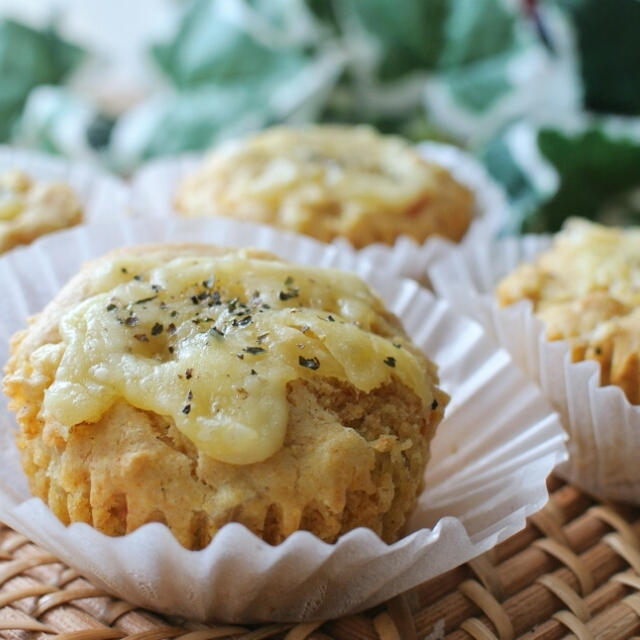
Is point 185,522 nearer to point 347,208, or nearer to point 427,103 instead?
point 347,208

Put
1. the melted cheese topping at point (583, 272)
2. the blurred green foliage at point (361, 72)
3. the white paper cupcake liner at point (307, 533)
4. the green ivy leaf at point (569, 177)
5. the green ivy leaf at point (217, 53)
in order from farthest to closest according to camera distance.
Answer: the green ivy leaf at point (217, 53)
the blurred green foliage at point (361, 72)
the green ivy leaf at point (569, 177)
the melted cheese topping at point (583, 272)
the white paper cupcake liner at point (307, 533)

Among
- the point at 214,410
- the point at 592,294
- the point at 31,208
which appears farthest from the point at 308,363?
the point at 31,208

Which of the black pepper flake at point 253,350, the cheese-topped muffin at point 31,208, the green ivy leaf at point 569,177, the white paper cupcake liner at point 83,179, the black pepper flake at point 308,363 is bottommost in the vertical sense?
the green ivy leaf at point 569,177

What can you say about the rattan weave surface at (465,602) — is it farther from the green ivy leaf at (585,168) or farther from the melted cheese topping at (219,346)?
the green ivy leaf at (585,168)

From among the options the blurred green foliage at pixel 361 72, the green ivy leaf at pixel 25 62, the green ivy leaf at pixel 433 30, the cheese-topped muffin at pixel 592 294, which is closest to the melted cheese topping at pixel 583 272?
the cheese-topped muffin at pixel 592 294

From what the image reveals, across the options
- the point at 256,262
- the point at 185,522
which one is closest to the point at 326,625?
the point at 185,522

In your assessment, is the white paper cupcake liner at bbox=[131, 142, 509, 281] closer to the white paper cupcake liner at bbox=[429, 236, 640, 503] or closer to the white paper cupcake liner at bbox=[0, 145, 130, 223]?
the white paper cupcake liner at bbox=[0, 145, 130, 223]

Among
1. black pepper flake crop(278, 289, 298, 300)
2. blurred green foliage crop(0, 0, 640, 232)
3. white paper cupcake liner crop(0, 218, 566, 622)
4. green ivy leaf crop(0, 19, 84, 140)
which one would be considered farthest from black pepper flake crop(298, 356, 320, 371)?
green ivy leaf crop(0, 19, 84, 140)
